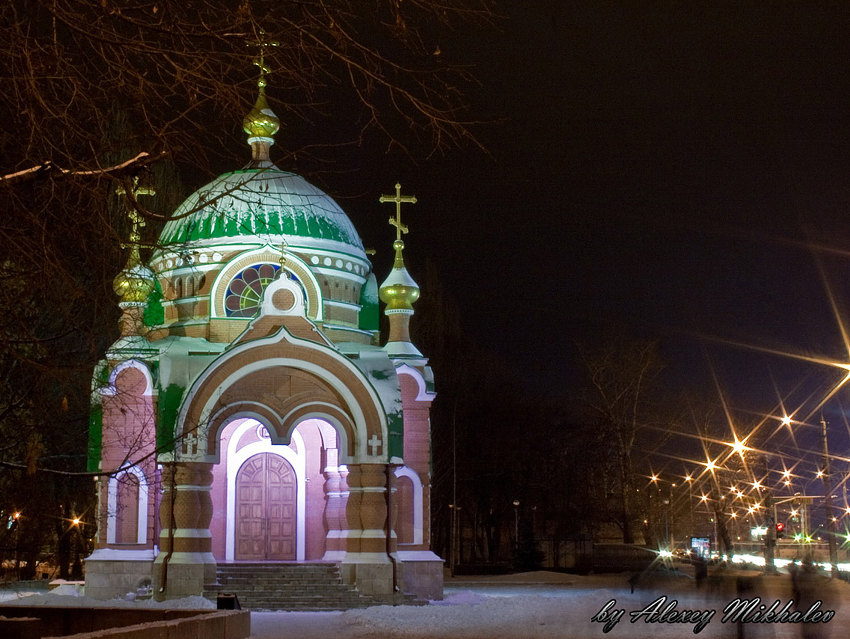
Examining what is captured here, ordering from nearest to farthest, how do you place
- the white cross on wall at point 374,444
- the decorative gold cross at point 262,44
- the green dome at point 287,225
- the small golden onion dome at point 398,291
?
the decorative gold cross at point 262,44 → the white cross on wall at point 374,444 → the green dome at point 287,225 → the small golden onion dome at point 398,291

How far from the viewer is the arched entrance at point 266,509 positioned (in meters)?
25.8

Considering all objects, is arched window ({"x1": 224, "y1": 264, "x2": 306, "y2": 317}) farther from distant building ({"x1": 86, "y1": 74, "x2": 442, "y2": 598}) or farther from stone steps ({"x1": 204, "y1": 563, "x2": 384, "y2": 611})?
stone steps ({"x1": 204, "y1": 563, "x2": 384, "y2": 611})

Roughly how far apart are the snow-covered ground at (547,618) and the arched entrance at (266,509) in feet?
12.3

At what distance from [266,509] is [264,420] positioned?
9.19ft

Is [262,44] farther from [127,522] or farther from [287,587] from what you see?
[127,522]

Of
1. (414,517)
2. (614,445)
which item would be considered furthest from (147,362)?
(614,445)

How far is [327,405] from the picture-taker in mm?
24484

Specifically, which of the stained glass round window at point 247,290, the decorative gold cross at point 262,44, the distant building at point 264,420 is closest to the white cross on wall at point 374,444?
the distant building at point 264,420

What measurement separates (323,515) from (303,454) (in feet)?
5.25

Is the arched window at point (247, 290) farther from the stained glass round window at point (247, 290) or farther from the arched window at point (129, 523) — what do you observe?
the arched window at point (129, 523)

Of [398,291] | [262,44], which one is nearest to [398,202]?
[398,291]

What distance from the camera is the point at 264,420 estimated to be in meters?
24.2

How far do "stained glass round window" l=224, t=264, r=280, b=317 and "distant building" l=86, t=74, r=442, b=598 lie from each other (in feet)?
0.09

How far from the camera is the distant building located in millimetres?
23188
